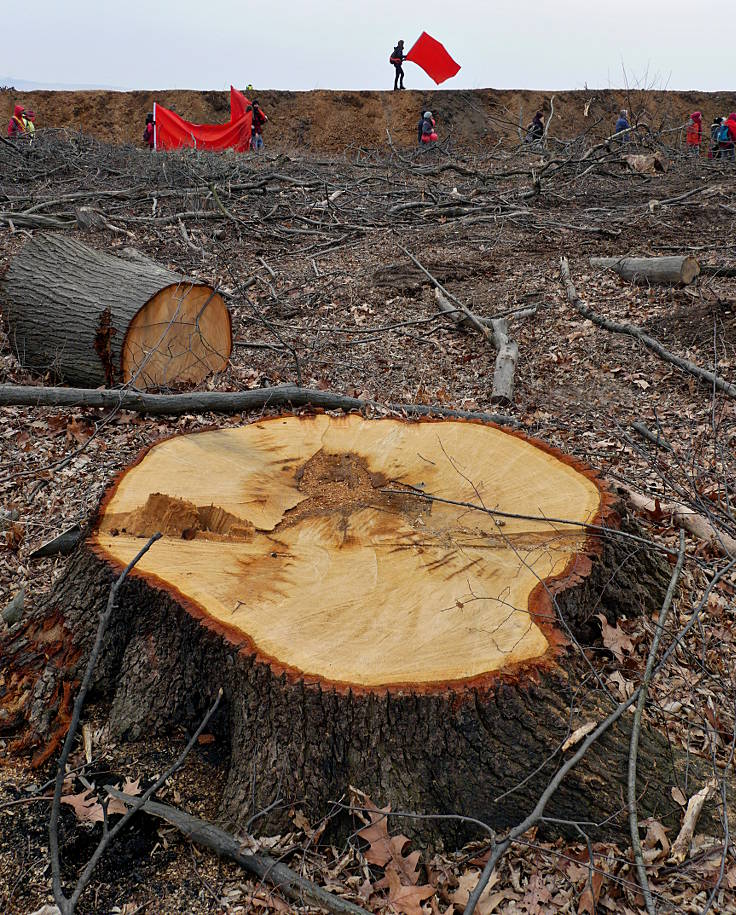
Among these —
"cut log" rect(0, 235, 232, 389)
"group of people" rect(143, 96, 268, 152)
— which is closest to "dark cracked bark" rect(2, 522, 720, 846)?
"cut log" rect(0, 235, 232, 389)

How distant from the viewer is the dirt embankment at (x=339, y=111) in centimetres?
2411

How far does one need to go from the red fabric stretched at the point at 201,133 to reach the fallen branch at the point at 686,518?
18230 millimetres

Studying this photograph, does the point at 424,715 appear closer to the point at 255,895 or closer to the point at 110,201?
the point at 255,895

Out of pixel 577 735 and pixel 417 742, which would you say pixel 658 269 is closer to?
pixel 577 735

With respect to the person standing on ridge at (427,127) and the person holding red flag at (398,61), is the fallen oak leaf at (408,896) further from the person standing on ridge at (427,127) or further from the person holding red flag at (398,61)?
the person holding red flag at (398,61)

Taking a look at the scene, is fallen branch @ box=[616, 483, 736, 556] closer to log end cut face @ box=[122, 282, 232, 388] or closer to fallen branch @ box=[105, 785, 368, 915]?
fallen branch @ box=[105, 785, 368, 915]

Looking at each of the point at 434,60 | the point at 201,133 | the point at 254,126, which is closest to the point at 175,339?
the point at 254,126

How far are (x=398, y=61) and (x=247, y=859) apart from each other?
2559cm

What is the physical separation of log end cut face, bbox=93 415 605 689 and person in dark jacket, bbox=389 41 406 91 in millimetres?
22532

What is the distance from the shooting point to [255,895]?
195 cm

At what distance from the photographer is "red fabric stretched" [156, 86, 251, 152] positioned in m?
18.8

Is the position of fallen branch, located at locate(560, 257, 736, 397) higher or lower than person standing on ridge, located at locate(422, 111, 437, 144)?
lower

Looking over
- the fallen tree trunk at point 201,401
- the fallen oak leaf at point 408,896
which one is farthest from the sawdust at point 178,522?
the fallen tree trunk at point 201,401

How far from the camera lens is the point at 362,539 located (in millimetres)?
2545
